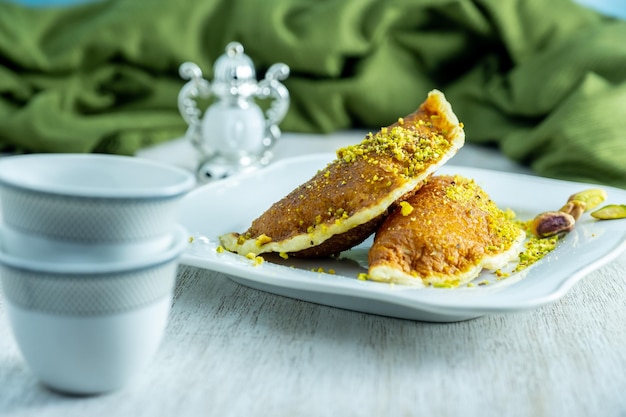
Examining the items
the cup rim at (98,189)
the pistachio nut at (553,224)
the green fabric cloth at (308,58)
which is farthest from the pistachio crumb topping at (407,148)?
the green fabric cloth at (308,58)

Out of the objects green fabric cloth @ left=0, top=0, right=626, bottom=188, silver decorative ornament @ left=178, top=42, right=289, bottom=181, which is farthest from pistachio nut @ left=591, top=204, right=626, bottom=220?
silver decorative ornament @ left=178, top=42, right=289, bottom=181

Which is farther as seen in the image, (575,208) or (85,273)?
(575,208)

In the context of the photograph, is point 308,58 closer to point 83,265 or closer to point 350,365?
point 350,365

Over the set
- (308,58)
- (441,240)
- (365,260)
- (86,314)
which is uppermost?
(86,314)

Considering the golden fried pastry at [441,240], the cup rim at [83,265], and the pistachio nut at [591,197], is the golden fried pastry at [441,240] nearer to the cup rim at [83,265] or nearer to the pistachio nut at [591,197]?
the pistachio nut at [591,197]

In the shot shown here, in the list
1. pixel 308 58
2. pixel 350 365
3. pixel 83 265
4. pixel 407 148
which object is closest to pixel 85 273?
pixel 83 265

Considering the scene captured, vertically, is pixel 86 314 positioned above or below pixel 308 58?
above

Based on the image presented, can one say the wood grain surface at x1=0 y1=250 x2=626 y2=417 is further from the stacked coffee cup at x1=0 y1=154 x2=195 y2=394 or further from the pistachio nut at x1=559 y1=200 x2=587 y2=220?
the pistachio nut at x1=559 y1=200 x2=587 y2=220
